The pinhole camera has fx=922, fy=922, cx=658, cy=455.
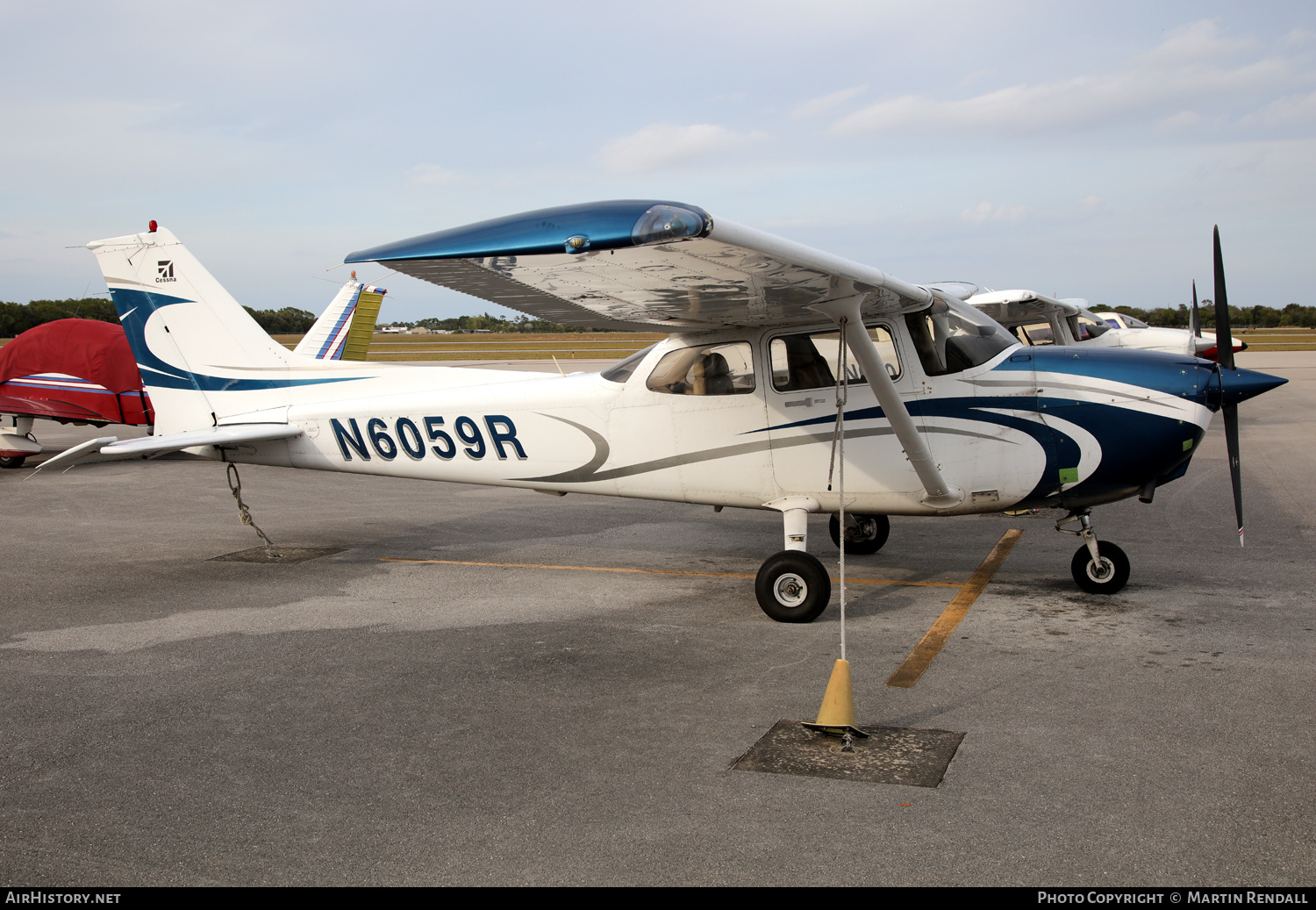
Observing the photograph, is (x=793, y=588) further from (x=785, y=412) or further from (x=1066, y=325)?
(x=1066, y=325)

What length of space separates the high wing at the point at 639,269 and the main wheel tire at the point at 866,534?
8.14 ft

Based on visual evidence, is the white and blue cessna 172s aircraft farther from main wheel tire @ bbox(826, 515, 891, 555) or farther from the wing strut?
main wheel tire @ bbox(826, 515, 891, 555)

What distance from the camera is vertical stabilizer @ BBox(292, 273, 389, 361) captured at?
56.1 feet

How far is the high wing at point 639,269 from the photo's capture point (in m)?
3.96

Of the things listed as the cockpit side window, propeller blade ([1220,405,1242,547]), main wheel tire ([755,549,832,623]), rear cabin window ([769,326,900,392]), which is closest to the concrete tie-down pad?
main wheel tire ([755,549,832,623])

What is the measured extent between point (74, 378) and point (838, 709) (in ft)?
51.4

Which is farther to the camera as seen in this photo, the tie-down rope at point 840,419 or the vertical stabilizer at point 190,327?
the vertical stabilizer at point 190,327

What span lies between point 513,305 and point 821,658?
2835 millimetres

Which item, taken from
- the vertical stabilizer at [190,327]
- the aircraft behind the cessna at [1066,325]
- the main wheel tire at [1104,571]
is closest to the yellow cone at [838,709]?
the main wheel tire at [1104,571]

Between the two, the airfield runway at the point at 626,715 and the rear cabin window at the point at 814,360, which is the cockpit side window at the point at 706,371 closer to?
the rear cabin window at the point at 814,360

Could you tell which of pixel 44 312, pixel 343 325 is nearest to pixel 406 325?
pixel 44 312

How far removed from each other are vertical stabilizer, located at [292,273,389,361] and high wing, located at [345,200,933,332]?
11.6 metres

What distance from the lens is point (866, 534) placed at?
8.50 metres

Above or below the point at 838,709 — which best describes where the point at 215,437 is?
above
